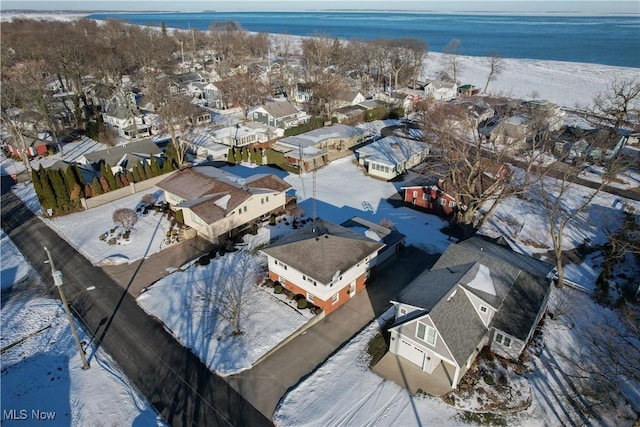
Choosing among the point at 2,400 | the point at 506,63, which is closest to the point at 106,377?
the point at 2,400

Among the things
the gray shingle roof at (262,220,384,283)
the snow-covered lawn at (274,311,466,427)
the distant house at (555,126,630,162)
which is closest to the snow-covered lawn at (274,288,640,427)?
the snow-covered lawn at (274,311,466,427)

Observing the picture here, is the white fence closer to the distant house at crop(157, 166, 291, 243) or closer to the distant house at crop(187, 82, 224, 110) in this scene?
the distant house at crop(157, 166, 291, 243)

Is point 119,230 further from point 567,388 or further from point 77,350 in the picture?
point 567,388

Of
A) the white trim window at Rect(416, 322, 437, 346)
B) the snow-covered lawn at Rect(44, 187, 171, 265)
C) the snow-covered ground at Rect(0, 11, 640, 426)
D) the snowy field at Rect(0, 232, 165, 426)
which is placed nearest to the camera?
the snowy field at Rect(0, 232, 165, 426)

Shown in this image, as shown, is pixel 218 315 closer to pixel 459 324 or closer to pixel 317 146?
pixel 459 324
